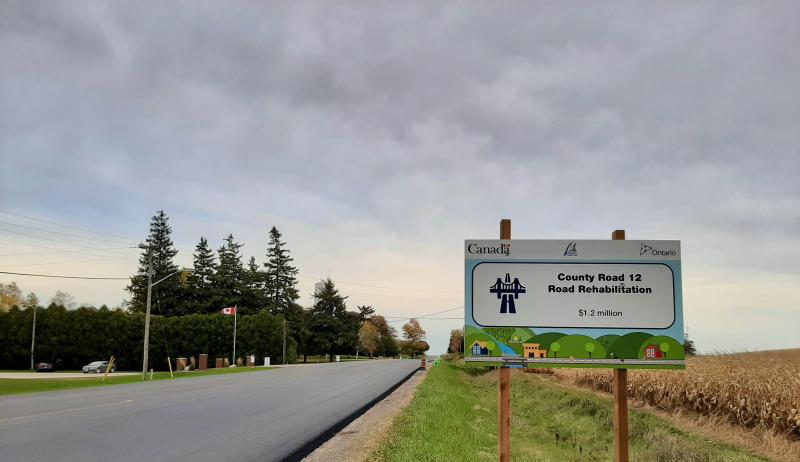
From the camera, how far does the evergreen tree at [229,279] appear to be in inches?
3772

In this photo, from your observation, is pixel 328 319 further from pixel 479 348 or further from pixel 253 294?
pixel 479 348

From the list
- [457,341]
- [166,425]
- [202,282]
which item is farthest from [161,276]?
[166,425]

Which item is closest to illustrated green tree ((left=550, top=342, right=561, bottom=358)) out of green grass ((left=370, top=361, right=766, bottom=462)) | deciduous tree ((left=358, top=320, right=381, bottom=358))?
green grass ((left=370, top=361, right=766, bottom=462))

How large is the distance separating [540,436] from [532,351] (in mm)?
8570

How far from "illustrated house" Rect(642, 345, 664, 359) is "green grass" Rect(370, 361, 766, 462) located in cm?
338

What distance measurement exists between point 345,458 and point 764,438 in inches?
414

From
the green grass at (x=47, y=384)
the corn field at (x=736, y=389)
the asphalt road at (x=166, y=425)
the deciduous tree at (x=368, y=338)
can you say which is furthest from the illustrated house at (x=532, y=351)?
the deciduous tree at (x=368, y=338)

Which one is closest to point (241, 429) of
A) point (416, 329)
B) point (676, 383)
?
point (676, 383)

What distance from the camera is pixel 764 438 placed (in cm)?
1402

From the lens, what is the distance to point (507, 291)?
26.1 feet

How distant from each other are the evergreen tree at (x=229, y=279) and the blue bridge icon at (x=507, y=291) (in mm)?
91389

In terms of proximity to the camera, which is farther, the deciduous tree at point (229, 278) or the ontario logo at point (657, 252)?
the deciduous tree at point (229, 278)

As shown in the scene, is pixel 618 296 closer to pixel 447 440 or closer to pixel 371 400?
pixel 447 440

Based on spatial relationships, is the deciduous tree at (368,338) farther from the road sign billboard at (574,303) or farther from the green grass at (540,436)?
the road sign billboard at (574,303)
